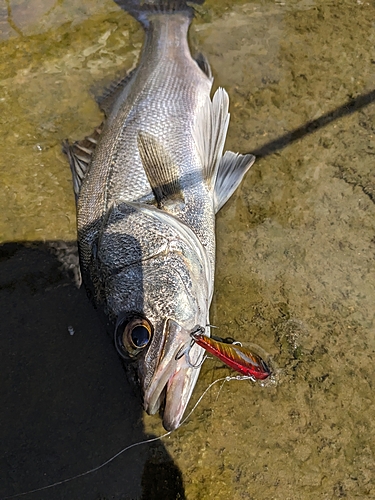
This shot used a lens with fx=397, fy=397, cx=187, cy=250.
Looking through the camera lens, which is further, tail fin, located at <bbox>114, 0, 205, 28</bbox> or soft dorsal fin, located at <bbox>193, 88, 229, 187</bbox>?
tail fin, located at <bbox>114, 0, 205, 28</bbox>

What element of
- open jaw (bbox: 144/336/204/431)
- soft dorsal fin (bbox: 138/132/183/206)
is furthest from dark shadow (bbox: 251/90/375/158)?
open jaw (bbox: 144/336/204/431)

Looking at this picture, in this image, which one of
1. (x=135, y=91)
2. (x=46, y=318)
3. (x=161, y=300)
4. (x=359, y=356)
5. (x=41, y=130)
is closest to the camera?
(x=161, y=300)

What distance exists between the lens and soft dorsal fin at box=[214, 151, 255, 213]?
318 cm

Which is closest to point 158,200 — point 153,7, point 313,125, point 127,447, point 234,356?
point 234,356

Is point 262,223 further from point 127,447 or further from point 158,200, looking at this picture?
point 127,447

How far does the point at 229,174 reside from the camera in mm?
3205

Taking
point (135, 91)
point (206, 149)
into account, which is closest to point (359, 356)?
point (206, 149)

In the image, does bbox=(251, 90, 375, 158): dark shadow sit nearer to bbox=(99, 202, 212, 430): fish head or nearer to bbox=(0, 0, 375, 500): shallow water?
bbox=(0, 0, 375, 500): shallow water

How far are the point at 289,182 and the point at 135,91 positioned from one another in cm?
153

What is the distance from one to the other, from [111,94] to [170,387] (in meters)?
2.74

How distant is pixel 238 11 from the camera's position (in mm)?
3891

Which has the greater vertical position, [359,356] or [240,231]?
[240,231]

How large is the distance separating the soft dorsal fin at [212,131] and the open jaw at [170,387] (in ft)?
4.84

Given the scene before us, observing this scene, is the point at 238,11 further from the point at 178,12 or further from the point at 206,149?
the point at 206,149
